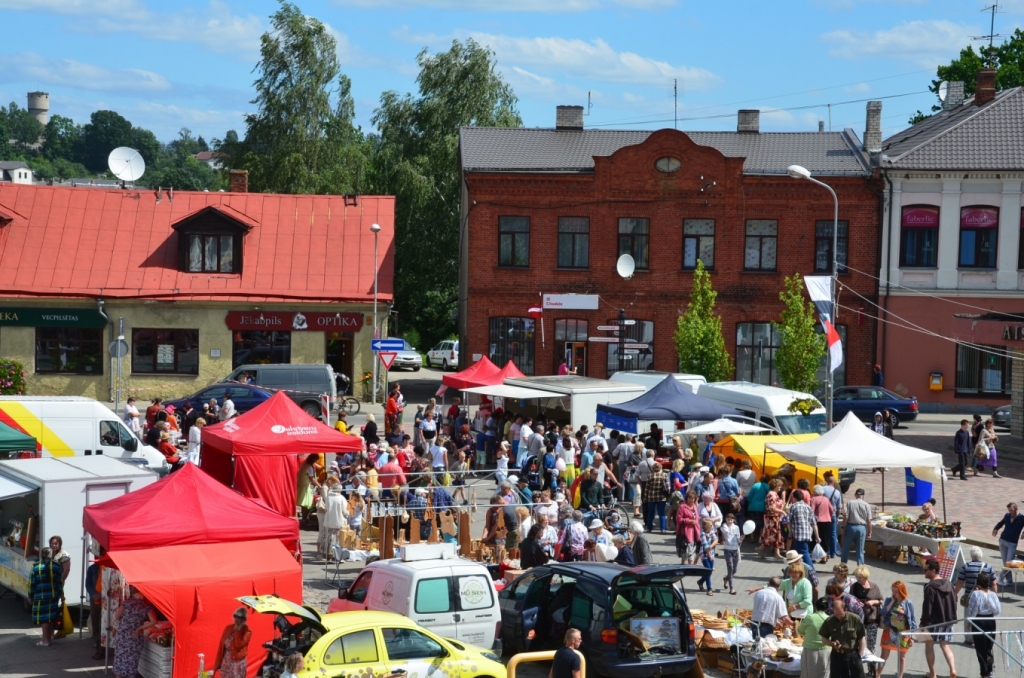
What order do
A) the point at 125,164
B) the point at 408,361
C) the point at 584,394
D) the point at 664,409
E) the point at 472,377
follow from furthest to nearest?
the point at 408,361, the point at 125,164, the point at 472,377, the point at 584,394, the point at 664,409

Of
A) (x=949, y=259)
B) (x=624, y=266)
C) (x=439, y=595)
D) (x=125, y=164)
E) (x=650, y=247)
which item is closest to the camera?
(x=439, y=595)

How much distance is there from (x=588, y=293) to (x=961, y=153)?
14.0 m

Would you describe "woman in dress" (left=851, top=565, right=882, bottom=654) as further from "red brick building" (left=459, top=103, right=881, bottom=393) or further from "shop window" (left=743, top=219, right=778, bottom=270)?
"shop window" (left=743, top=219, right=778, bottom=270)

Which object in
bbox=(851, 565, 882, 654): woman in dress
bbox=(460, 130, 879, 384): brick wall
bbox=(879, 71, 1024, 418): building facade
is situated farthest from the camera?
bbox=(460, 130, 879, 384): brick wall

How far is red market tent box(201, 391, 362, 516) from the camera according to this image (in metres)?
21.4

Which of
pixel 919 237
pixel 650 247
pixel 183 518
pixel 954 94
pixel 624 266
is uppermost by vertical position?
pixel 954 94

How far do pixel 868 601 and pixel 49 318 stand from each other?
103ft

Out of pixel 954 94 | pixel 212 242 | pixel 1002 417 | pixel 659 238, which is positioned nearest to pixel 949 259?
pixel 1002 417

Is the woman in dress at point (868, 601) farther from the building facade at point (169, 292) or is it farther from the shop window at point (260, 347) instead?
the shop window at point (260, 347)

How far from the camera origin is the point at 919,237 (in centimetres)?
4162

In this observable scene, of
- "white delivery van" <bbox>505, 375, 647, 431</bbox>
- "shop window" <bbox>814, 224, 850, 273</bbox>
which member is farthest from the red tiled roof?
"shop window" <bbox>814, 224, 850, 273</bbox>

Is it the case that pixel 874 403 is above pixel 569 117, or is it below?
below

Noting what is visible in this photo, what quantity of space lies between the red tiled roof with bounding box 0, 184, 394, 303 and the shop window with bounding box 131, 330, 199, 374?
127cm

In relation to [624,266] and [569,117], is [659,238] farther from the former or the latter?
[569,117]
